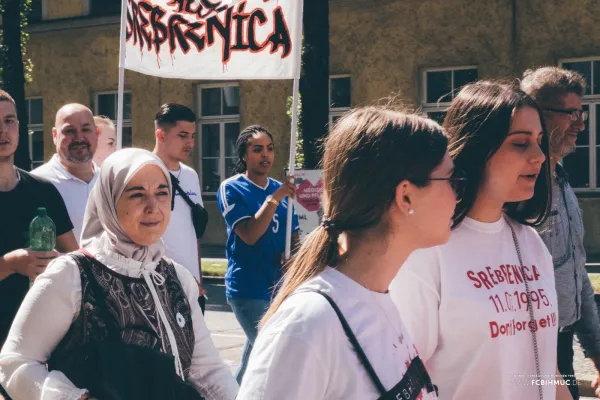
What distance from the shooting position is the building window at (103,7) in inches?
979

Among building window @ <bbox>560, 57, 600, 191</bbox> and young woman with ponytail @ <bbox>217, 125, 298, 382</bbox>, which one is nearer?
young woman with ponytail @ <bbox>217, 125, 298, 382</bbox>

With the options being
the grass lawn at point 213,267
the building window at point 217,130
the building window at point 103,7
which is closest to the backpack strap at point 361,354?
the grass lawn at point 213,267

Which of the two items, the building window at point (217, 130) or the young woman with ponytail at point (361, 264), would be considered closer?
the young woman with ponytail at point (361, 264)

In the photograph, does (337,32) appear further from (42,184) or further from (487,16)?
(42,184)

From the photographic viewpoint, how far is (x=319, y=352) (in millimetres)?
2051

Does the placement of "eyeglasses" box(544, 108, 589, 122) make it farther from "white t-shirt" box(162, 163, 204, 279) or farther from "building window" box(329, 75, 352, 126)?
"building window" box(329, 75, 352, 126)

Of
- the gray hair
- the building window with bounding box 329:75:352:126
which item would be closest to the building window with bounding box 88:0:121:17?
the building window with bounding box 329:75:352:126

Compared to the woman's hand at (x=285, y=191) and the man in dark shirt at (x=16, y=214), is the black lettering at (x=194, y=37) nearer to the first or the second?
the woman's hand at (x=285, y=191)

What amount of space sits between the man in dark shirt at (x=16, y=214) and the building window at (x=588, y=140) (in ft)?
49.7

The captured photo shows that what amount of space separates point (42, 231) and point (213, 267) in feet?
45.2

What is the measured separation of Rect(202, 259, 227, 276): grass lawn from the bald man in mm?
11011

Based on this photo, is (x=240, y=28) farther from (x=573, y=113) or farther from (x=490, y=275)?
(x=490, y=275)

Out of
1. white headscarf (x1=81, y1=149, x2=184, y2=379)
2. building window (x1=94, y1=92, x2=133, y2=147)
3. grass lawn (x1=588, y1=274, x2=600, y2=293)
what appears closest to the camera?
white headscarf (x1=81, y1=149, x2=184, y2=379)

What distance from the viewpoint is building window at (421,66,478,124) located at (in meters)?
19.9
